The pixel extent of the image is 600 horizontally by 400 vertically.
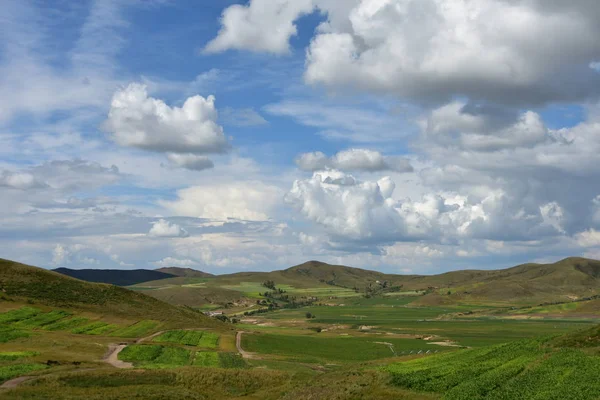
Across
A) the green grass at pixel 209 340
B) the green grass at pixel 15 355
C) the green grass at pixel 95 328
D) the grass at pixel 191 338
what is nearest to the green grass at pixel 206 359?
the green grass at pixel 209 340

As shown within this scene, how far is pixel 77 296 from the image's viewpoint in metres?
157

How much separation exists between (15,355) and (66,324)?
50368mm

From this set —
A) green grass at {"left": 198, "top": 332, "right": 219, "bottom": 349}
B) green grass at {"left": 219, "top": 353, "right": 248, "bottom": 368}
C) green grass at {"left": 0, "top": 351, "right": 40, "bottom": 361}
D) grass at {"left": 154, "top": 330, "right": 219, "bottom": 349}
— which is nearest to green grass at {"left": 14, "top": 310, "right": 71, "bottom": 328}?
grass at {"left": 154, "top": 330, "right": 219, "bottom": 349}

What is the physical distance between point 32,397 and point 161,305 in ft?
A: 395

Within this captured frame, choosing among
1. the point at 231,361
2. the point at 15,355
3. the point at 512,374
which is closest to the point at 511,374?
the point at 512,374

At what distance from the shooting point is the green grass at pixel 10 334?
100 meters

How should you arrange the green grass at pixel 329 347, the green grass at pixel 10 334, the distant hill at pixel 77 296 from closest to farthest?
the green grass at pixel 10 334 → the green grass at pixel 329 347 → the distant hill at pixel 77 296

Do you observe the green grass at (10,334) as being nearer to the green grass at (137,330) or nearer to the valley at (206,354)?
the valley at (206,354)

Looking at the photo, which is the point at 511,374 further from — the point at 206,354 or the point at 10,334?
the point at 10,334

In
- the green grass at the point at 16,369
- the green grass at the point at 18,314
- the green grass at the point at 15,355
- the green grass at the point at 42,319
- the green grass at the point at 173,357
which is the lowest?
the green grass at the point at 173,357

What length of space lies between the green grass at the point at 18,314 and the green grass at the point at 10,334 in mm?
10448

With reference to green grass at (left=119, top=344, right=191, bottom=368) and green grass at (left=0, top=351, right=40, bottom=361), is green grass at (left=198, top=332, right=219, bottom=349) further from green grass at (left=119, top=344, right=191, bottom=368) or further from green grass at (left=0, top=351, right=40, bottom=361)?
green grass at (left=0, top=351, right=40, bottom=361)

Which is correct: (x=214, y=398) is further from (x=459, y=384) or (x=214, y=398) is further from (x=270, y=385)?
(x=459, y=384)

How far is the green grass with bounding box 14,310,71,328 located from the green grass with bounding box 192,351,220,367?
4632cm
